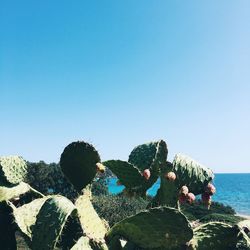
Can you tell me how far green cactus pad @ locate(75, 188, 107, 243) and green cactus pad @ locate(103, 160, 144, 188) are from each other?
0.84ft

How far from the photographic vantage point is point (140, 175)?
3.04m

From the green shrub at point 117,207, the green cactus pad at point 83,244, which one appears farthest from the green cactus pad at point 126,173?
the green shrub at point 117,207

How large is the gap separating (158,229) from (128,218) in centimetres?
21

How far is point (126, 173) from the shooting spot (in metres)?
3.07

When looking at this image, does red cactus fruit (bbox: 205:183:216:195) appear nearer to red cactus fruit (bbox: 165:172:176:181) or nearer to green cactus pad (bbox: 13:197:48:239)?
red cactus fruit (bbox: 165:172:176:181)

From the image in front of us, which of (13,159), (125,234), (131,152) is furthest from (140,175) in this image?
(13,159)

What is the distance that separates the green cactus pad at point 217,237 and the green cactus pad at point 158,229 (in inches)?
7.7

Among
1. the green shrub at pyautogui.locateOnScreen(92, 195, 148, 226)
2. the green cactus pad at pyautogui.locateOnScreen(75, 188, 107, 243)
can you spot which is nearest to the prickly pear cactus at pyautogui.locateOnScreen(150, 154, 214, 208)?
the green cactus pad at pyautogui.locateOnScreen(75, 188, 107, 243)

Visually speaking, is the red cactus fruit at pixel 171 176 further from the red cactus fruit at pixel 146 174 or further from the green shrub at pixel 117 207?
the green shrub at pixel 117 207

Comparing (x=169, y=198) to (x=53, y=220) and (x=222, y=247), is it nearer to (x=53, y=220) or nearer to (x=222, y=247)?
(x=222, y=247)

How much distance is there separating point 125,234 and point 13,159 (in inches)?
36.0

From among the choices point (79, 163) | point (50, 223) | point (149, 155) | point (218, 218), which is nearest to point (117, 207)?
point (218, 218)

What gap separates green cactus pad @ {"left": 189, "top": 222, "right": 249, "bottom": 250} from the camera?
2.89m

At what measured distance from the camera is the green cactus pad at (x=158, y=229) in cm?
264
